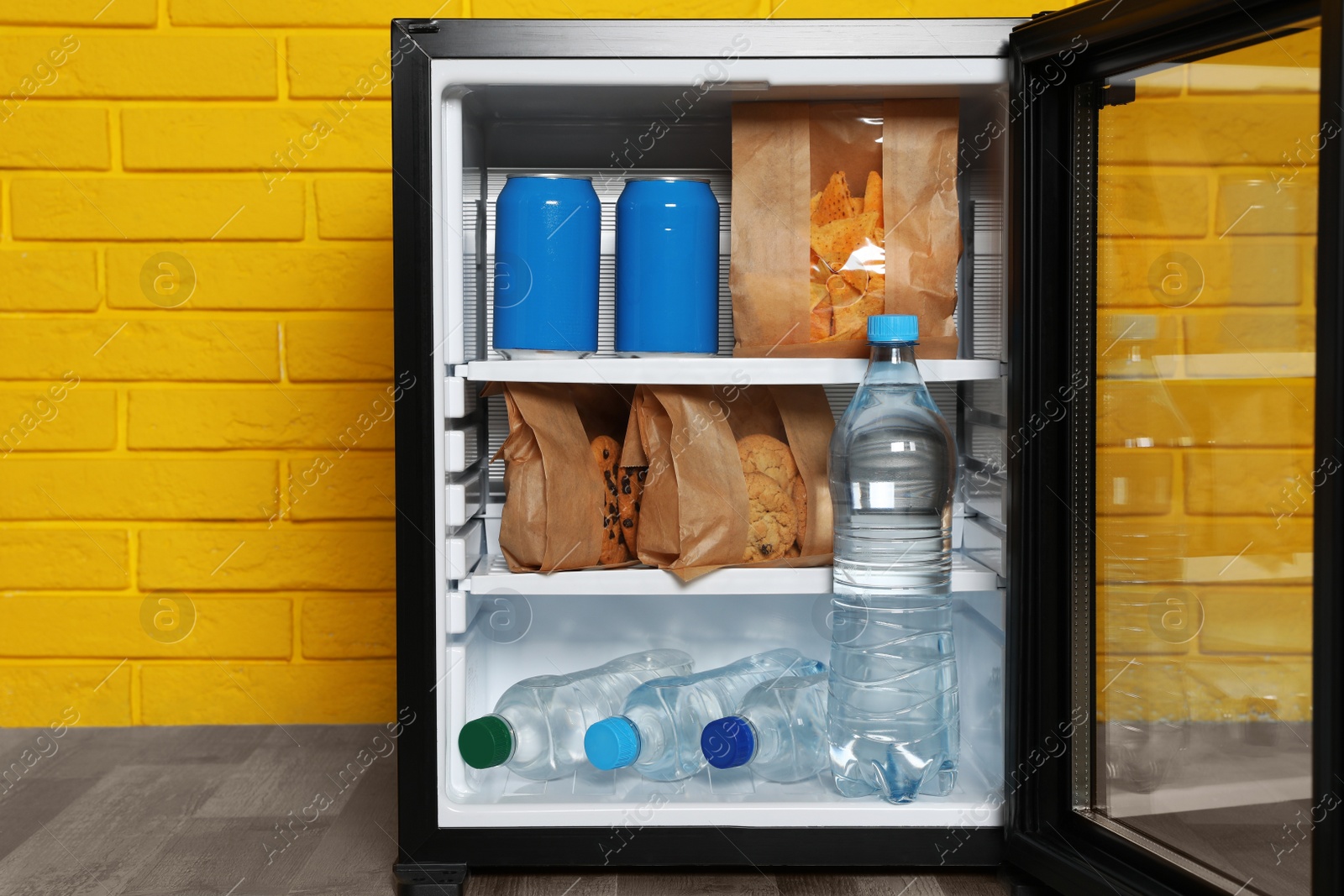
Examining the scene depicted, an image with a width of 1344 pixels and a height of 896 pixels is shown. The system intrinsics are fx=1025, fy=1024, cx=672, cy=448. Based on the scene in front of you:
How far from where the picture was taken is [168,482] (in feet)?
5.43

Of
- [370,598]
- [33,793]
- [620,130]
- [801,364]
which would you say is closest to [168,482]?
[370,598]

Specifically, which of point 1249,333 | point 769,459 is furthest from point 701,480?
point 1249,333

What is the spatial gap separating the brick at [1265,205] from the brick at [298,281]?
3.88ft

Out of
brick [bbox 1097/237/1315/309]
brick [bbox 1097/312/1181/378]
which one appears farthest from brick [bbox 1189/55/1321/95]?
brick [bbox 1097/312/1181/378]

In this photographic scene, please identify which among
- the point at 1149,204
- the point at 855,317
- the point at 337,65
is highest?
the point at 337,65

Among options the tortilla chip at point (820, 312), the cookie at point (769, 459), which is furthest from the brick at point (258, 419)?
the tortilla chip at point (820, 312)

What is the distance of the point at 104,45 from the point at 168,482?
0.69 m

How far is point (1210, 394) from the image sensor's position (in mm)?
998

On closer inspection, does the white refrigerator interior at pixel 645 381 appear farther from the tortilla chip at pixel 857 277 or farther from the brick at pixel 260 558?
the brick at pixel 260 558

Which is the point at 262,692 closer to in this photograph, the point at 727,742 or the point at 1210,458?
the point at 727,742

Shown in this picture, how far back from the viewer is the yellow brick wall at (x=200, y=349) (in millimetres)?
1613

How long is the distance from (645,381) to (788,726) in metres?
0.48

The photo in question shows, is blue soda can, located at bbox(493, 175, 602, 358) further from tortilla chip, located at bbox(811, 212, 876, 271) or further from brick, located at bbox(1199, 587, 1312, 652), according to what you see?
brick, located at bbox(1199, 587, 1312, 652)

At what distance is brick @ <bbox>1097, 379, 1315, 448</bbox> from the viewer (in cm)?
92
